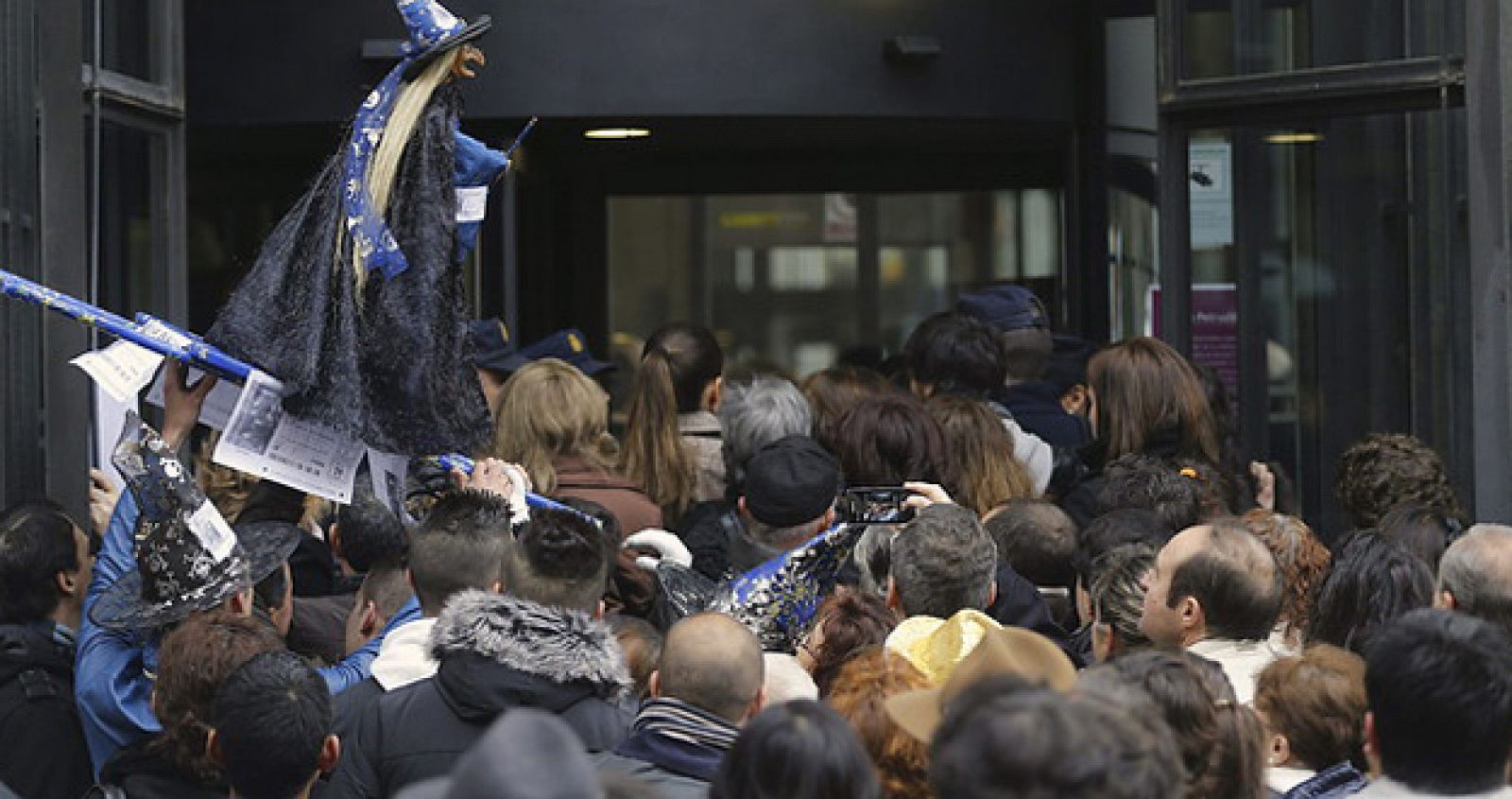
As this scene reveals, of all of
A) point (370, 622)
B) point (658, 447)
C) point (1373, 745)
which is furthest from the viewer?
point (658, 447)

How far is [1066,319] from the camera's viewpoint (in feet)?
41.9

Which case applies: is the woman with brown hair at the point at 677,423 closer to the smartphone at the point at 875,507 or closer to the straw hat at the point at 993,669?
the smartphone at the point at 875,507

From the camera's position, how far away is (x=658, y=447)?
825 cm

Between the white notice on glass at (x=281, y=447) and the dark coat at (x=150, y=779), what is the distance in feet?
2.77

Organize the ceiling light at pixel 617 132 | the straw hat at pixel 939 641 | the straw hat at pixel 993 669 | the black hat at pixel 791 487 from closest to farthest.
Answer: the straw hat at pixel 993 669 → the straw hat at pixel 939 641 → the black hat at pixel 791 487 → the ceiling light at pixel 617 132

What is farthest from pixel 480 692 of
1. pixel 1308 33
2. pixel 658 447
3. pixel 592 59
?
pixel 592 59

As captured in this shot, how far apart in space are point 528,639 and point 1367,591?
2.07 meters

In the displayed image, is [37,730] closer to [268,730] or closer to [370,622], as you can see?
[370,622]

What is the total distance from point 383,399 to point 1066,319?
7389mm

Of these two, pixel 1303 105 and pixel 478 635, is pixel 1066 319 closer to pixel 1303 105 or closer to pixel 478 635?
pixel 1303 105

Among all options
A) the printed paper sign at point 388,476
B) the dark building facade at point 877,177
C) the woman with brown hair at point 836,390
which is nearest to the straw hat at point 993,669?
the printed paper sign at point 388,476

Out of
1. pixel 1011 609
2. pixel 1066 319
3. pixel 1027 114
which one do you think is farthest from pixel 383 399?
pixel 1066 319

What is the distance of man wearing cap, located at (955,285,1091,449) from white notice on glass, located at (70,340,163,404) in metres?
3.84

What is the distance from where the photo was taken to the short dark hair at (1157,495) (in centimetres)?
702
